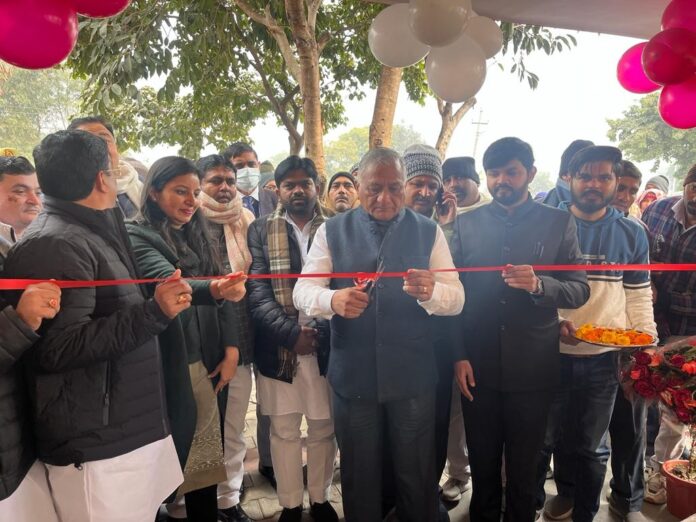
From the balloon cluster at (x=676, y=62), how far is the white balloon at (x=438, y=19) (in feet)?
3.59

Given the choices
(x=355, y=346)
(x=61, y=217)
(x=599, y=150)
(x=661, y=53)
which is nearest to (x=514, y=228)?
(x=599, y=150)

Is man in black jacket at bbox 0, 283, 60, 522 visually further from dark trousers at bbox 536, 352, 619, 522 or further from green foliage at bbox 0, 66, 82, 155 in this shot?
green foliage at bbox 0, 66, 82, 155

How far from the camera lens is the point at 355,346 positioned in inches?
94.6

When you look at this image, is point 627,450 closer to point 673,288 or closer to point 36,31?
point 673,288

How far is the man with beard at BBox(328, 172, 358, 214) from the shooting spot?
4.34m

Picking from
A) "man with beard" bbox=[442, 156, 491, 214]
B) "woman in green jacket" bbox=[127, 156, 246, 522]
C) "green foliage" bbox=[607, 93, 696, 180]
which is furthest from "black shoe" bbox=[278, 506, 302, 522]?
"green foliage" bbox=[607, 93, 696, 180]

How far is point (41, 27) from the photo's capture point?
6.64 feet

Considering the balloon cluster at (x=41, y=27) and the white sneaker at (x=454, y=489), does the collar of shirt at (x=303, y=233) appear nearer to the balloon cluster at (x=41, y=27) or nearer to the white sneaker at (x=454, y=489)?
the balloon cluster at (x=41, y=27)

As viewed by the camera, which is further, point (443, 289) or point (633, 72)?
point (633, 72)

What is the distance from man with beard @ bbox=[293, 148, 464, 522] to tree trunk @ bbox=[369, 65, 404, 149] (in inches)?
177

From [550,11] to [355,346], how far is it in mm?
3162

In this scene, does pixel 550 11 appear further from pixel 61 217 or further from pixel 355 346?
pixel 61 217

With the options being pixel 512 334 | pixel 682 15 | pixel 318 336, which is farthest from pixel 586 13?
pixel 318 336

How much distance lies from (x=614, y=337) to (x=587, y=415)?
556 mm
